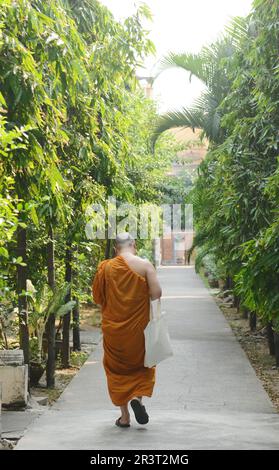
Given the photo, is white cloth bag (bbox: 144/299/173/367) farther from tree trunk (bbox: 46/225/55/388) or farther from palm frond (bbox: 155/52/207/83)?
palm frond (bbox: 155/52/207/83)

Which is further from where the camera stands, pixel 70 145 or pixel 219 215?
pixel 219 215

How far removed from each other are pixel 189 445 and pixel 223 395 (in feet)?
15.4

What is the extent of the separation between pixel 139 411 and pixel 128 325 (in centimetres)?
76

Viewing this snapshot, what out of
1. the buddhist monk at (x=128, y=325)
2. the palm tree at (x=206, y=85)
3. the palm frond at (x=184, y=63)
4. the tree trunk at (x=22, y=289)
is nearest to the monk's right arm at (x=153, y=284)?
the buddhist monk at (x=128, y=325)

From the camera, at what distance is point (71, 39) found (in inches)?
324

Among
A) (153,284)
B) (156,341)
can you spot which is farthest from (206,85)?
(156,341)

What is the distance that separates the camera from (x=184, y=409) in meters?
9.73

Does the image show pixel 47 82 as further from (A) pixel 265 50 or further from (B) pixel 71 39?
(A) pixel 265 50

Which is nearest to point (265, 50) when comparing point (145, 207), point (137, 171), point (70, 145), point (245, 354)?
point (70, 145)

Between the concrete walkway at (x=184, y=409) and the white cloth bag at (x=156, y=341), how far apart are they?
0.61 meters

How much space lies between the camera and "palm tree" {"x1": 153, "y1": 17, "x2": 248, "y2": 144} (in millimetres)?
17250

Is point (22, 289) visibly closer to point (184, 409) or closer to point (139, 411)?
point (184, 409)

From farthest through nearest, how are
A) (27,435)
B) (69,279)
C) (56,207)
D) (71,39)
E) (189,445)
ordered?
(69,279) → (56,207) → (71,39) → (27,435) → (189,445)

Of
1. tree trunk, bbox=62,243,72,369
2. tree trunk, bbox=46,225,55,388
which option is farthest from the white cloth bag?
tree trunk, bbox=62,243,72,369
